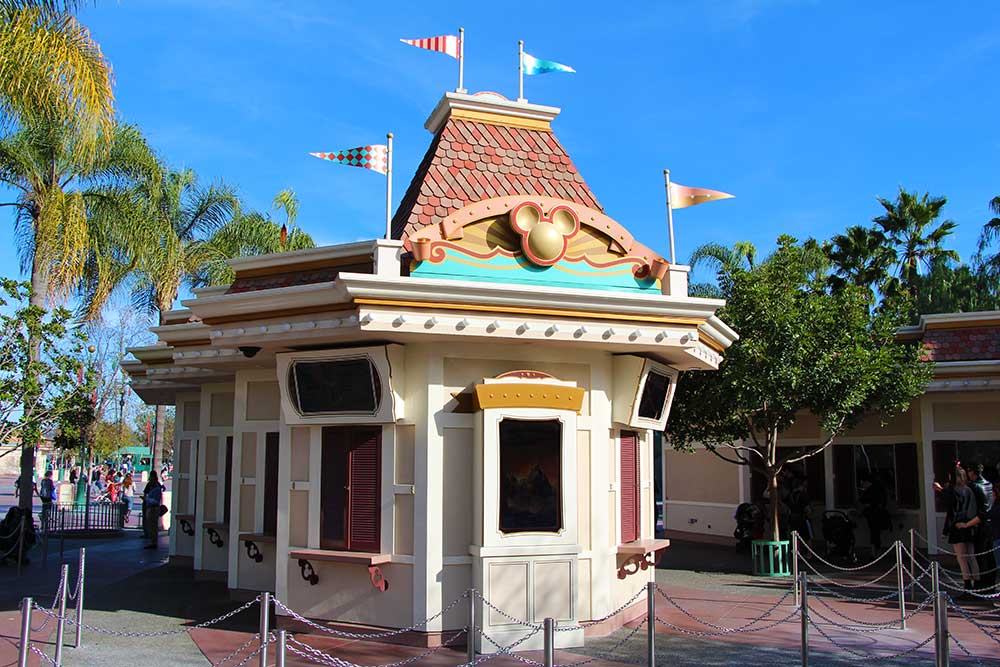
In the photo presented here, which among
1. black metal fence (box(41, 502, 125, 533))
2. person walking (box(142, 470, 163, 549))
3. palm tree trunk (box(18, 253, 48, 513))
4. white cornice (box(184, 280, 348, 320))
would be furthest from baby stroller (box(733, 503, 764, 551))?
black metal fence (box(41, 502, 125, 533))

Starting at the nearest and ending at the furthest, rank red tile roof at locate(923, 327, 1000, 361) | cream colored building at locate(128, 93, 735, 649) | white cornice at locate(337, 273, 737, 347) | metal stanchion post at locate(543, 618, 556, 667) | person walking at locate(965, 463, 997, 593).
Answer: metal stanchion post at locate(543, 618, 556, 667) → white cornice at locate(337, 273, 737, 347) → cream colored building at locate(128, 93, 735, 649) → person walking at locate(965, 463, 997, 593) → red tile roof at locate(923, 327, 1000, 361)

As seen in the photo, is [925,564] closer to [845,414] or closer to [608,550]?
[845,414]

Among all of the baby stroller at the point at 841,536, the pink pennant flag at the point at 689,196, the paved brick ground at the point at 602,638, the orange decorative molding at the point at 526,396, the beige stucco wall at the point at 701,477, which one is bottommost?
the paved brick ground at the point at 602,638

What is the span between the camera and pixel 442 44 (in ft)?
37.6

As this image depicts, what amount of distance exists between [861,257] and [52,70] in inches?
967

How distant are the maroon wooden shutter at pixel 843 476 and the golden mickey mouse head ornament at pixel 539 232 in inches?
457

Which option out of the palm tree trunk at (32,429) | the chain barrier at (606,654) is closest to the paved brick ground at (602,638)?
the chain barrier at (606,654)

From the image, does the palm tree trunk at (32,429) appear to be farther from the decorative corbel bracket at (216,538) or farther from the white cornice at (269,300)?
the white cornice at (269,300)

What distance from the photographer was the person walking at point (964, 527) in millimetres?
13000

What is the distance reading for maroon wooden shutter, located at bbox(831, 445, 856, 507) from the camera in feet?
62.8

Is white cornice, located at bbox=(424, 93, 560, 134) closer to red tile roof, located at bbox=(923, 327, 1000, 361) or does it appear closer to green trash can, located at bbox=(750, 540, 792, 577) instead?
green trash can, located at bbox=(750, 540, 792, 577)

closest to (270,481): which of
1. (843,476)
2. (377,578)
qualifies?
(377,578)

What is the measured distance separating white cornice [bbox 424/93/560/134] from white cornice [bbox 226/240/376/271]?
224 cm

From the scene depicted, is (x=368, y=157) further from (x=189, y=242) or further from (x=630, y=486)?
(x=189, y=242)
